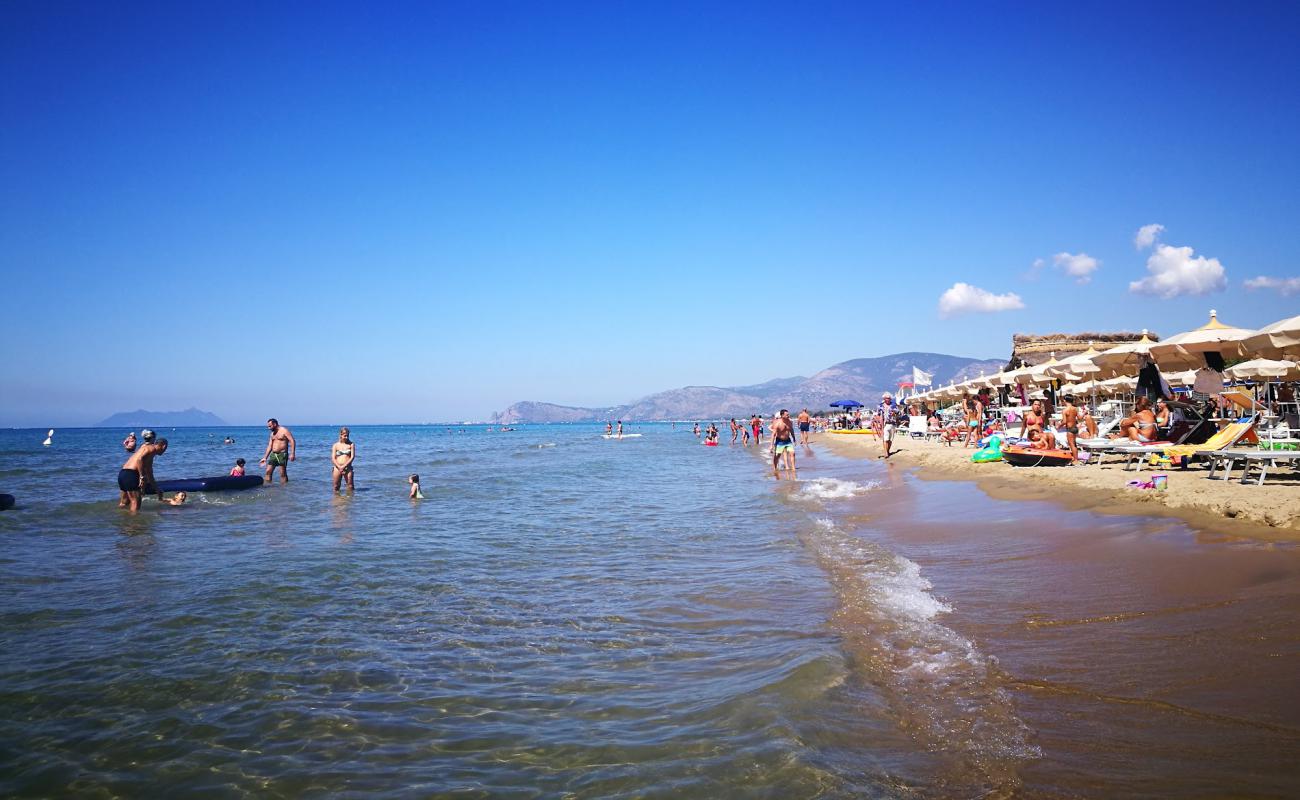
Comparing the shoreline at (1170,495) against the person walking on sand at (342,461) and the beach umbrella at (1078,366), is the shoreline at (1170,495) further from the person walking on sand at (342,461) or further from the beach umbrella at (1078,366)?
the person walking on sand at (342,461)

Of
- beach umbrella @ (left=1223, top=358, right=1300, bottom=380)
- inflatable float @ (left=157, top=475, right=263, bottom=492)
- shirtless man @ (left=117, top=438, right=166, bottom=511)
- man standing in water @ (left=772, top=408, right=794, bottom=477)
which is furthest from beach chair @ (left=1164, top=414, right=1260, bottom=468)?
inflatable float @ (left=157, top=475, right=263, bottom=492)

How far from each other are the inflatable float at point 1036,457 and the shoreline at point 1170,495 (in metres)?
0.28

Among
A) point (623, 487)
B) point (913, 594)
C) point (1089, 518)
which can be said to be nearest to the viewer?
point (913, 594)

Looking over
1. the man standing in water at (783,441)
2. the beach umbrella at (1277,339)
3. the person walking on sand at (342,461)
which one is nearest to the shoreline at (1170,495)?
the beach umbrella at (1277,339)

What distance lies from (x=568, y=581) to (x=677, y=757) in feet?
12.9

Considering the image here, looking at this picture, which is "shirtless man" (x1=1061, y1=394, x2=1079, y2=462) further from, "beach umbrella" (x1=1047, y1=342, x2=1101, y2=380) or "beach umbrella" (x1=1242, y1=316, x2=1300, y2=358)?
"beach umbrella" (x1=1242, y1=316, x2=1300, y2=358)

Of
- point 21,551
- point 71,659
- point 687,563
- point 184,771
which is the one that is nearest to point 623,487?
point 687,563

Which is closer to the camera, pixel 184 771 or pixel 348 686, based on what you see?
pixel 184 771

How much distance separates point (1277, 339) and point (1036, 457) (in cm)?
492

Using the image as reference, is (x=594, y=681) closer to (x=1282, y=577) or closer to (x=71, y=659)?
(x=71, y=659)

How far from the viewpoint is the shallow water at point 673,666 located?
2.96 metres

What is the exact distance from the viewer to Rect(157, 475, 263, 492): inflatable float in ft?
49.3

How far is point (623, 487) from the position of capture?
17.5 meters

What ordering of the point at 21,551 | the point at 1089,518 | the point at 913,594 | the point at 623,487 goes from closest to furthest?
the point at 913,594 → the point at 1089,518 → the point at 21,551 → the point at 623,487
